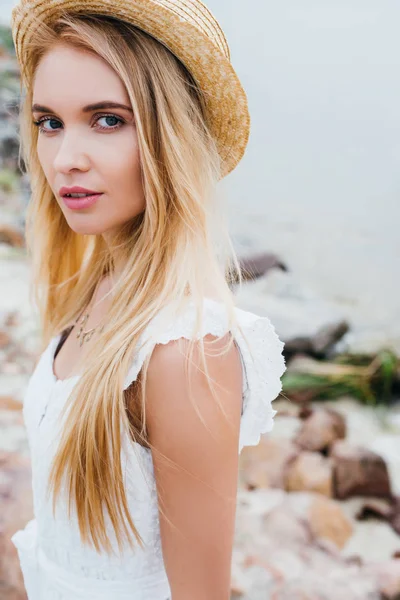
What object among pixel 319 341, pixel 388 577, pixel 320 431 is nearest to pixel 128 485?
pixel 388 577

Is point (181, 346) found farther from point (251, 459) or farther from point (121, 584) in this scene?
point (251, 459)

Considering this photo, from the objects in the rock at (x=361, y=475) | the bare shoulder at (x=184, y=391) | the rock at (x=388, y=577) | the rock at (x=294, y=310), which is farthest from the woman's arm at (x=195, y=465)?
the rock at (x=294, y=310)

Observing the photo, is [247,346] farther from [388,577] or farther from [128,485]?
[388,577]

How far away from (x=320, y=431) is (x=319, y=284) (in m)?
1.08

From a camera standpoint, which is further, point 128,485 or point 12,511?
point 12,511

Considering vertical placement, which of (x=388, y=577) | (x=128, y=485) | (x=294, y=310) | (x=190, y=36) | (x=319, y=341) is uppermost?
(x=190, y=36)

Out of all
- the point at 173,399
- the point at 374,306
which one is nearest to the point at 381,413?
the point at 374,306

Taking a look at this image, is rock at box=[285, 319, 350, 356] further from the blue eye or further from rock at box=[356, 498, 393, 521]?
the blue eye

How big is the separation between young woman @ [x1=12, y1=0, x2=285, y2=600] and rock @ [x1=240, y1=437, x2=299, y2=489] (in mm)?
1605

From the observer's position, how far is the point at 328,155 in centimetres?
343

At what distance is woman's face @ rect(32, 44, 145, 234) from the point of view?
953 mm

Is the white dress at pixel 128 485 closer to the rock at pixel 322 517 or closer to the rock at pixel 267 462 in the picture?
the rock at pixel 322 517

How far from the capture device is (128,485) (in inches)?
38.9

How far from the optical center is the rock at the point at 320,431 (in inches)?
111
